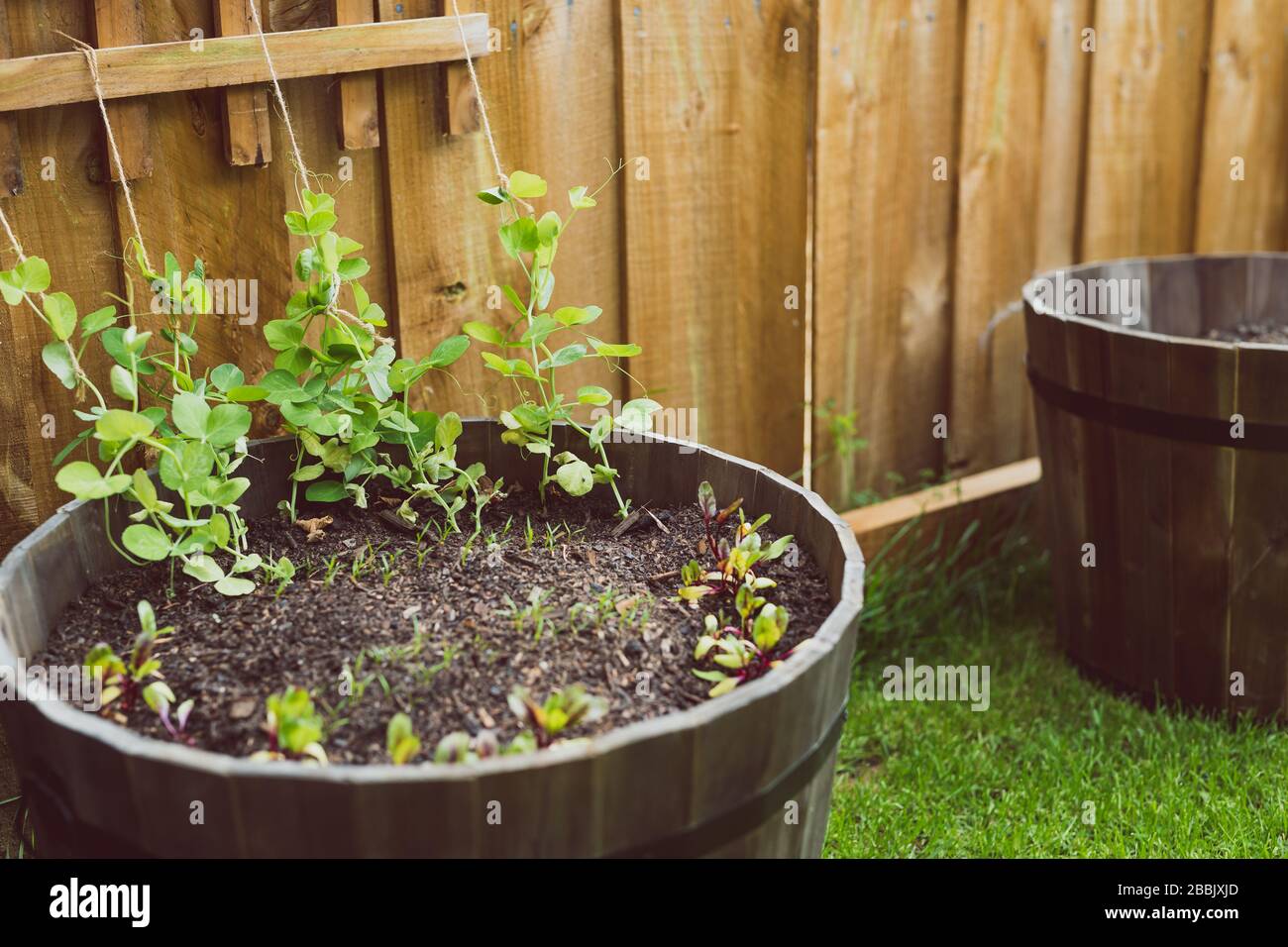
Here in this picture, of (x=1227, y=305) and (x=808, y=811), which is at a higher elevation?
(x=1227, y=305)

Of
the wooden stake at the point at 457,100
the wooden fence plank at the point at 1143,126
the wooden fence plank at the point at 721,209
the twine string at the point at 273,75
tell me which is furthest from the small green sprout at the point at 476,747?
the wooden fence plank at the point at 1143,126

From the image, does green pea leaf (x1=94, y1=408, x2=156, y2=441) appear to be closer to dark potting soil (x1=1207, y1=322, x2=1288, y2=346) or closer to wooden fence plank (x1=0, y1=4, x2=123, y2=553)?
wooden fence plank (x1=0, y1=4, x2=123, y2=553)

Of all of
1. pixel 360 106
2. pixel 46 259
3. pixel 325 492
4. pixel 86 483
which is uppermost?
pixel 360 106

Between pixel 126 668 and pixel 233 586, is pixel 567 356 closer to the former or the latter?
pixel 233 586

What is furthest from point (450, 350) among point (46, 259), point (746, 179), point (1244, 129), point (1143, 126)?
point (1244, 129)

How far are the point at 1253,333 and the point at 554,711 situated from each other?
7.63 feet

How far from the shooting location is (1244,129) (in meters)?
3.51

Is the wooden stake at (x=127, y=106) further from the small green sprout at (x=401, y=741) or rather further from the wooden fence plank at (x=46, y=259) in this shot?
the small green sprout at (x=401, y=741)

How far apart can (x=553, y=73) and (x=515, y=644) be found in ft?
4.10

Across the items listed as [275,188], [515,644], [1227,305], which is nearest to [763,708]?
[515,644]

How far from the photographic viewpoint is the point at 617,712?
142 centimetres

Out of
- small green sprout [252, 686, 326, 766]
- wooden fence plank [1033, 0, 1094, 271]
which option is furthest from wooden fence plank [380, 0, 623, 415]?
wooden fence plank [1033, 0, 1094, 271]

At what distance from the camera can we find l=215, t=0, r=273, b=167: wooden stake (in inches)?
74.6
